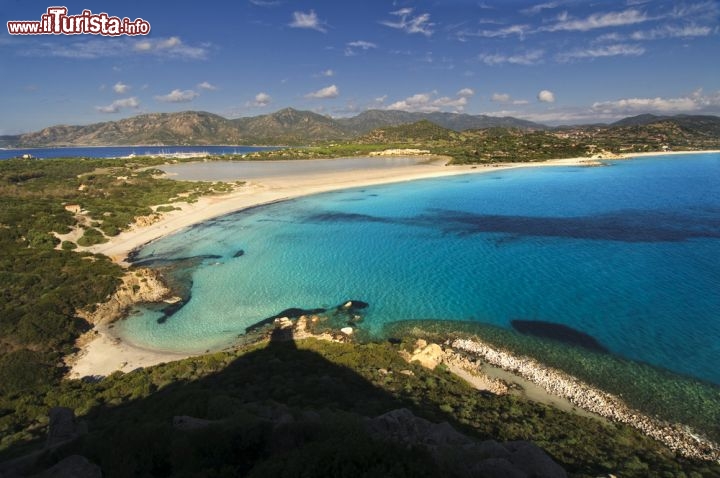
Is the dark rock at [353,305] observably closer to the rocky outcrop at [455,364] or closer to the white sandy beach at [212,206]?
the rocky outcrop at [455,364]

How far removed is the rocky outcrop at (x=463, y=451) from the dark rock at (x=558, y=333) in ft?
50.1

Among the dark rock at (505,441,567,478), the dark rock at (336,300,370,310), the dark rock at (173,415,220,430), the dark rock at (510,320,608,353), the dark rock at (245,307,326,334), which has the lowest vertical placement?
the dark rock at (510,320,608,353)

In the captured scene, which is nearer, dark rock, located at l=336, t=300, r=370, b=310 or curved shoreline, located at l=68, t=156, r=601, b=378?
curved shoreline, located at l=68, t=156, r=601, b=378

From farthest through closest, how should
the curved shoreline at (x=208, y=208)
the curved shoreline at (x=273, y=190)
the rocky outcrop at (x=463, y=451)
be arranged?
the curved shoreline at (x=273, y=190)
the curved shoreline at (x=208, y=208)
the rocky outcrop at (x=463, y=451)

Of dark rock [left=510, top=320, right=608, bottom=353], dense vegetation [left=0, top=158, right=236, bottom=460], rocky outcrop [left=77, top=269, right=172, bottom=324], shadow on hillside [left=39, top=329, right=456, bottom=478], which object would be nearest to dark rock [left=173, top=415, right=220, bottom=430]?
shadow on hillside [left=39, top=329, right=456, bottom=478]

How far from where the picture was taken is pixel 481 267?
3659 cm

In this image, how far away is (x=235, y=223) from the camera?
190 ft

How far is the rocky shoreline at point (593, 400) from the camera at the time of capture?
1503 cm

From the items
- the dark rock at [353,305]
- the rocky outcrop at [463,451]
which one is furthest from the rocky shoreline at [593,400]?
the rocky outcrop at [463,451]

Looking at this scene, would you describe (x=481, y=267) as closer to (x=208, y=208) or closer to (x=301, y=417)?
(x=301, y=417)

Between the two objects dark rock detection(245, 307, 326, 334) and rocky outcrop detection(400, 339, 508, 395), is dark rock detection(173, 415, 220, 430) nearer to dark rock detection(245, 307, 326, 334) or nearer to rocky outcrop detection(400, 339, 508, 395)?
rocky outcrop detection(400, 339, 508, 395)

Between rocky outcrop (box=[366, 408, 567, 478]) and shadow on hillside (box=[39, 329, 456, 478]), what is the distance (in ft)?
3.41

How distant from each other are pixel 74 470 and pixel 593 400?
2100cm

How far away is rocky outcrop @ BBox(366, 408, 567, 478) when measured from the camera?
28.0 ft
